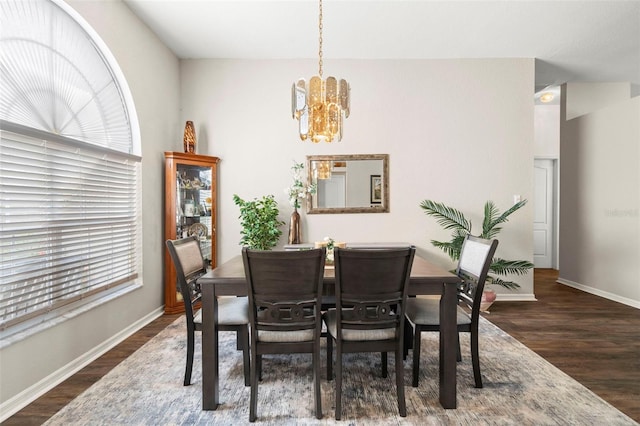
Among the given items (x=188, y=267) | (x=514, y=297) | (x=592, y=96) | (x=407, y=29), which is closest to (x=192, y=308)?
(x=188, y=267)

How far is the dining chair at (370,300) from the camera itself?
1.71 metres

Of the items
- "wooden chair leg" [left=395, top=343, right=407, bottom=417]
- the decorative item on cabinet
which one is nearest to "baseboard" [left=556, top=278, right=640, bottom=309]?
"wooden chair leg" [left=395, top=343, right=407, bottom=417]

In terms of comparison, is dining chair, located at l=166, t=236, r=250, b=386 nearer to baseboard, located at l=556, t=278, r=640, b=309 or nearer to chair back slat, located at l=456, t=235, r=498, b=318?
chair back slat, located at l=456, t=235, r=498, b=318

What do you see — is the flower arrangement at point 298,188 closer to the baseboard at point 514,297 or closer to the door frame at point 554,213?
the baseboard at point 514,297

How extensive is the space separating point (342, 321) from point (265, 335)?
16.1 inches

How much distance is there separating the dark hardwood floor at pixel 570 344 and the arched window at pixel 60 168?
0.47 metres

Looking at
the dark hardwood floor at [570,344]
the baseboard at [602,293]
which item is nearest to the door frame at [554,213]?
the baseboard at [602,293]

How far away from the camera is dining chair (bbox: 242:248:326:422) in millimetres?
1686

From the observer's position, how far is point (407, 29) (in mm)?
3480

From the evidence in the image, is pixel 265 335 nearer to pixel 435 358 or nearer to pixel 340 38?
pixel 435 358

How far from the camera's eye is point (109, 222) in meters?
2.83

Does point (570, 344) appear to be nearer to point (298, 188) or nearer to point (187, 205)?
point (298, 188)

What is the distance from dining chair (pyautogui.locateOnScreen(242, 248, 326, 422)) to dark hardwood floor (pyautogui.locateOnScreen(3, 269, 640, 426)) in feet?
4.03

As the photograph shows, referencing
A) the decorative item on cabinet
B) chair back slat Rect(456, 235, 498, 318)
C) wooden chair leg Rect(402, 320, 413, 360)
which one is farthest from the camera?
the decorative item on cabinet
